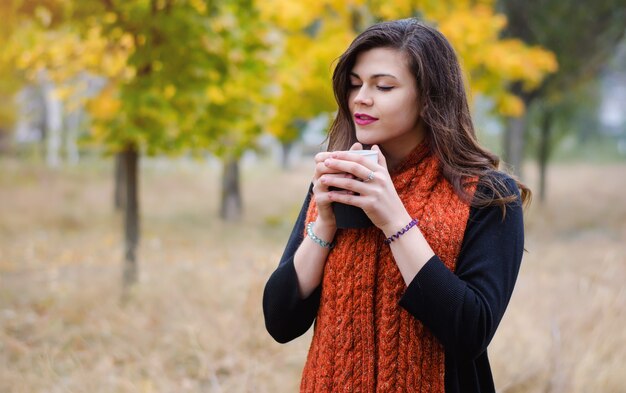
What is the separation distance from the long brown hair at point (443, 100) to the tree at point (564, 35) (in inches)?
411

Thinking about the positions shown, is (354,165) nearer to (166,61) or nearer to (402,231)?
(402,231)

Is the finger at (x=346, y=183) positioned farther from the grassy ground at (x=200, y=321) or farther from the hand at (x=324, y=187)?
the grassy ground at (x=200, y=321)

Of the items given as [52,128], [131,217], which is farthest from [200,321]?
[52,128]

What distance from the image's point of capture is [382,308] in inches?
56.3

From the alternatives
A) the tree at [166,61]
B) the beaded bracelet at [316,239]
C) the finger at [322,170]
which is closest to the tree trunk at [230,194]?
the tree at [166,61]

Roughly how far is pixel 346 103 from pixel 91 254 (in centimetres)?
793

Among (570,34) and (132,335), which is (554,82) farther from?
(132,335)

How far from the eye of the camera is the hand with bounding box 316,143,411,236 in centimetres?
134

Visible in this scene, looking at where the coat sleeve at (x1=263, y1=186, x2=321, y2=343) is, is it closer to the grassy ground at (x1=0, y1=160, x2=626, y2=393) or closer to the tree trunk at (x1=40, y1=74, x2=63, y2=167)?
the grassy ground at (x1=0, y1=160, x2=626, y2=393)

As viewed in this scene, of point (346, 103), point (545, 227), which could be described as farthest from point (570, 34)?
point (346, 103)

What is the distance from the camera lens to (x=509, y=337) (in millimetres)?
3930

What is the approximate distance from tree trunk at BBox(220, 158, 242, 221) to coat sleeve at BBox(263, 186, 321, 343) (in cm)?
1134

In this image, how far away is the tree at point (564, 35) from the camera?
11.8 metres

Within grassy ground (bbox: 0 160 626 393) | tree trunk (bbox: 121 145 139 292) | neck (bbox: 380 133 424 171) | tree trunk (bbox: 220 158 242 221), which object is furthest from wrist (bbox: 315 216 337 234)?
tree trunk (bbox: 220 158 242 221)
